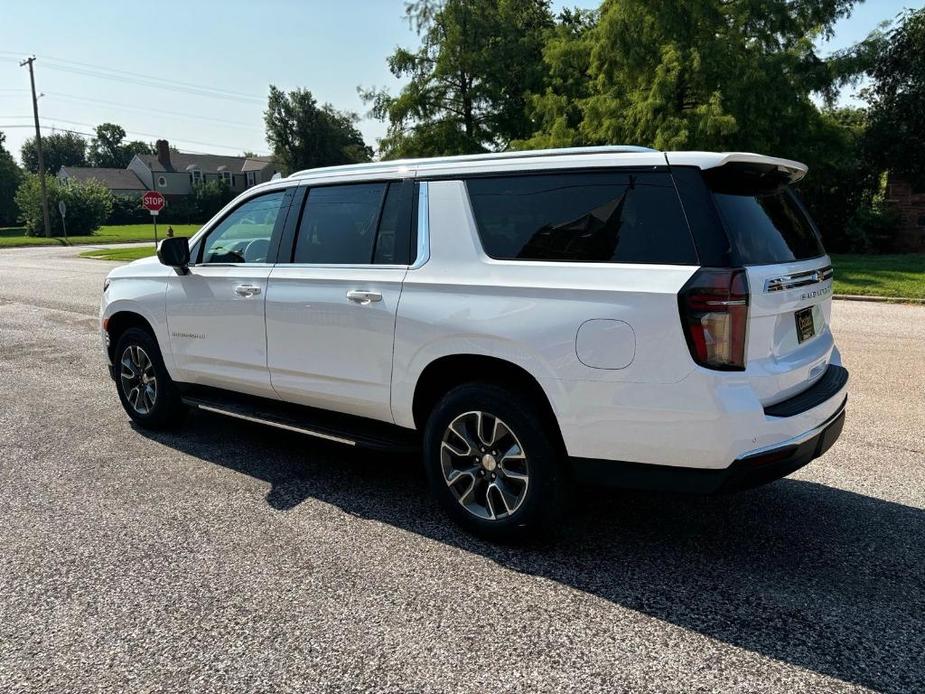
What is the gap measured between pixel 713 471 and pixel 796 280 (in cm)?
99

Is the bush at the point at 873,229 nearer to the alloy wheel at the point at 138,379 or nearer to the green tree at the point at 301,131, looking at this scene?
the alloy wheel at the point at 138,379

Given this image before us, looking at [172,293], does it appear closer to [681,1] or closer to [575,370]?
[575,370]

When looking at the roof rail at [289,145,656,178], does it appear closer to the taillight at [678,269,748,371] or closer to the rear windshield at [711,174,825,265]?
the rear windshield at [711,174,825,265]

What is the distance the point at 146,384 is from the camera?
218 inches

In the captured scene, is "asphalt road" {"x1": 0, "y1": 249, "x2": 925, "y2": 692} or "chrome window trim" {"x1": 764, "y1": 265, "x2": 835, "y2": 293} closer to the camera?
"asphalt road" {"x1": 0, "y1": 249, "x2": 925, "y2": 692}

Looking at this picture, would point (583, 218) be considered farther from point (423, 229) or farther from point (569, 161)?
point (423, 229)

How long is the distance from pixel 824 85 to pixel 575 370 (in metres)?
20.4

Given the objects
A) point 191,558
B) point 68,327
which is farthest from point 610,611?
point 68,327

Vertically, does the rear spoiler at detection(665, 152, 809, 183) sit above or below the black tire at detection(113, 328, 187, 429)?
above

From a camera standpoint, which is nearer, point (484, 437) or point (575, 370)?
point (575, 370)

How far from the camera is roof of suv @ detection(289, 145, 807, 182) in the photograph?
3.08m

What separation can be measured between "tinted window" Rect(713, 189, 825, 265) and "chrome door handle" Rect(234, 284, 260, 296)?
287 centimetres

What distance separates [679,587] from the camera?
318cm

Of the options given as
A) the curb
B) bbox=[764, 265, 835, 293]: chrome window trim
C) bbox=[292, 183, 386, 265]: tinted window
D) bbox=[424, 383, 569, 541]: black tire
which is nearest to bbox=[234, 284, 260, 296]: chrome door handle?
bbox=[292, 183, 386, 265]: tinted window
